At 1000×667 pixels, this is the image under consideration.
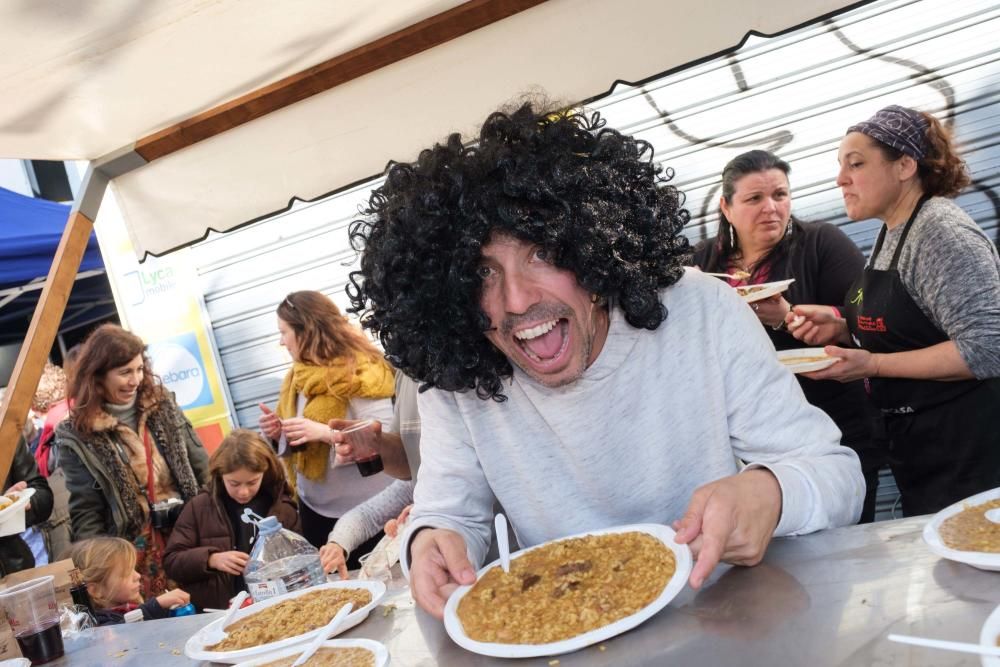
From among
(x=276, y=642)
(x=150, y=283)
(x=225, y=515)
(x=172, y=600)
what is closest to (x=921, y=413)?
(x=276, y=642)

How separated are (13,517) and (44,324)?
0.87 metres

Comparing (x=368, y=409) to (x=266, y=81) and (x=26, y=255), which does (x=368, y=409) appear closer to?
(x=266, y=81)

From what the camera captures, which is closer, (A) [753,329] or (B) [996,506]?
(B) [996,506]

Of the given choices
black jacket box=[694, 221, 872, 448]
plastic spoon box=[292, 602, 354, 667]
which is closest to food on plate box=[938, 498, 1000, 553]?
plastic spoon box=[292, 602, 354, 667]

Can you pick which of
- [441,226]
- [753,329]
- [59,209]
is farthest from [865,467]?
[59,209]

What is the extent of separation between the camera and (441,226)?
209 cm

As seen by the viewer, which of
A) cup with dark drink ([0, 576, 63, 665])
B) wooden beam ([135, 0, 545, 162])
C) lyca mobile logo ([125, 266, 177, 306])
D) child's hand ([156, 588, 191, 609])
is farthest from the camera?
lyca mobile logo ([125, 266, 177, 306])

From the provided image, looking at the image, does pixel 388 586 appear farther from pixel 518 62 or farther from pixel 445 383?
pixel 518 62

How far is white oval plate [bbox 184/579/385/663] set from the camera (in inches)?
70.2

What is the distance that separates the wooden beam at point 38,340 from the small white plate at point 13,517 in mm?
237

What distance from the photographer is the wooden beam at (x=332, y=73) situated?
297 cm

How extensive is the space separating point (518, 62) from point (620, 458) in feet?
5.66

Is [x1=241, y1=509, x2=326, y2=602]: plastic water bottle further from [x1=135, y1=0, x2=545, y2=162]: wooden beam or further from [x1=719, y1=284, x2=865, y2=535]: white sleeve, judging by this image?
[x1=135, y1=0, x2=545, y2=162]: wooden beam

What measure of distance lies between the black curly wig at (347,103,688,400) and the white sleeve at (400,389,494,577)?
0.11 meters
